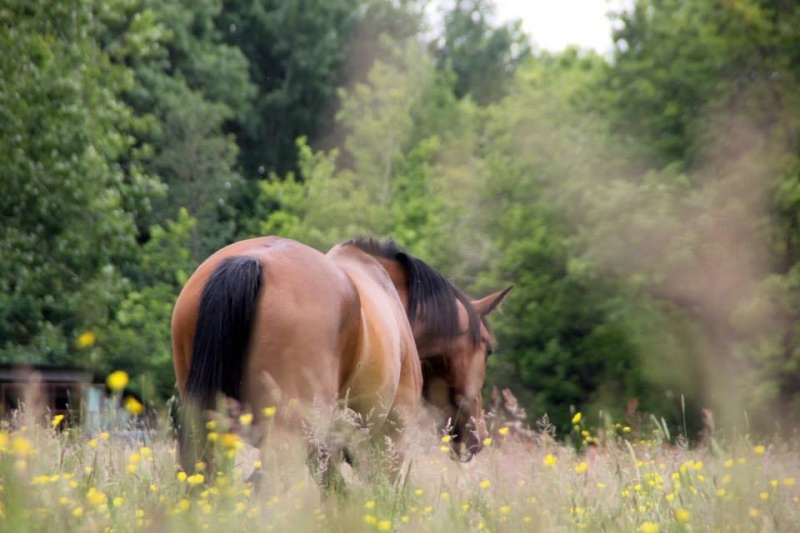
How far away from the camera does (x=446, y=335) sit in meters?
7.89

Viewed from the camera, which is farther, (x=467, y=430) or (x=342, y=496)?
(x=467, y=430)

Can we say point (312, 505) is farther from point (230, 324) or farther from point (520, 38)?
point (520, 38)

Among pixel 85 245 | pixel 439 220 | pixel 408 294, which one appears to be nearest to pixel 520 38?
pixel 439 220

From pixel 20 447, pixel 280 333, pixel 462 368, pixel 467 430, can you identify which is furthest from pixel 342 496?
pixel 467 430

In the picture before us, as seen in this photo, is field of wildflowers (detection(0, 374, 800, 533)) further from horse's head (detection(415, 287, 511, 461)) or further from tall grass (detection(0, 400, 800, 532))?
horse's head (detection(415, 287, 511, 461))

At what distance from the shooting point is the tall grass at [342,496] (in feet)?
11.0

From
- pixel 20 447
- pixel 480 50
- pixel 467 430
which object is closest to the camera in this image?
pixel 20 447

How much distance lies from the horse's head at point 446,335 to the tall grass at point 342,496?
194cm

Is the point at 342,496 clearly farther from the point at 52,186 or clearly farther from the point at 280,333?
the point at 52,186

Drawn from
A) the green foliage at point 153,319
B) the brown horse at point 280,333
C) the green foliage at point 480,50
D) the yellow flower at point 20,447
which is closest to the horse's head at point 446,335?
the brown horse at point 280,333

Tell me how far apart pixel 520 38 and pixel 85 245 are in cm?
3580

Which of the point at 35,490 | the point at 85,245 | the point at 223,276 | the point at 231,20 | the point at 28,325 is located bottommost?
the point at 28,325

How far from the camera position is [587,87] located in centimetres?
2931

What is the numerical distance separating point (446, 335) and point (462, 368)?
42cm
